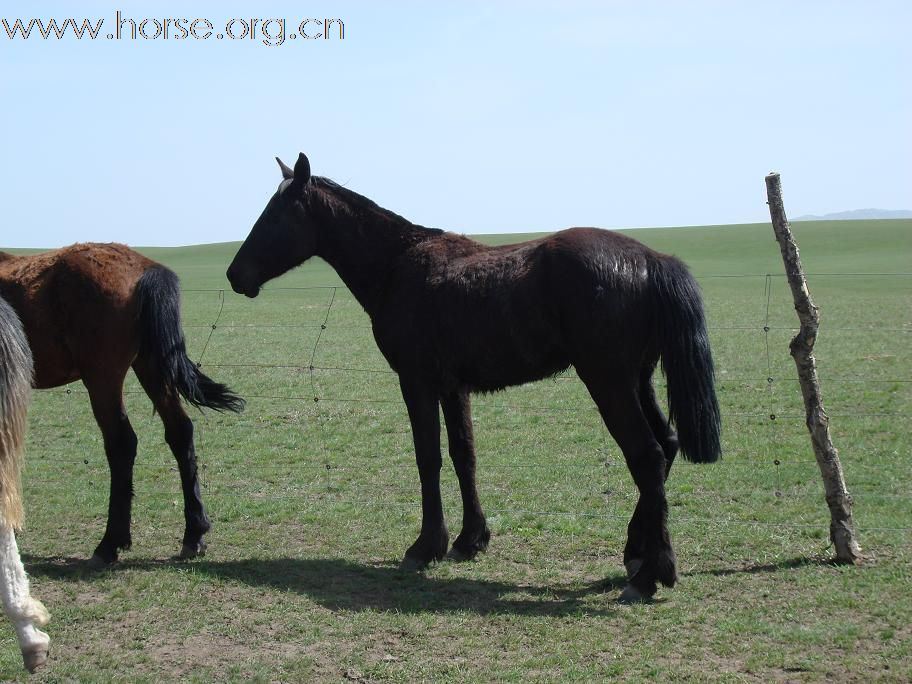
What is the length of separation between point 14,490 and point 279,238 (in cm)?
306

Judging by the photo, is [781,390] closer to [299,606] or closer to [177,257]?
[299,606]

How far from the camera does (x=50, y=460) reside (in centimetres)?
979

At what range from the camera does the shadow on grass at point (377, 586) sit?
17.8 ft

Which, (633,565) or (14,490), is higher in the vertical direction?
(14,490)

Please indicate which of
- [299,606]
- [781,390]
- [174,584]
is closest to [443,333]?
[299,606]

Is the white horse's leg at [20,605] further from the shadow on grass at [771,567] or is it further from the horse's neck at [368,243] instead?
the shadow on grass at [771,567]

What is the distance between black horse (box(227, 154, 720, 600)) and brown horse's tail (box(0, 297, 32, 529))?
2.42 meters

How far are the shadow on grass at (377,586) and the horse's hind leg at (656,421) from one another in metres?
0.89

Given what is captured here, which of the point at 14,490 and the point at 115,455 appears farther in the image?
the point at 115,455

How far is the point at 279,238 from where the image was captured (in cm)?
673

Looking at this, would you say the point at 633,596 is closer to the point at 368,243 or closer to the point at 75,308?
the point at 368,243

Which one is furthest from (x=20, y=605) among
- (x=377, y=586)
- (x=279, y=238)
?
(x=279, y=238)

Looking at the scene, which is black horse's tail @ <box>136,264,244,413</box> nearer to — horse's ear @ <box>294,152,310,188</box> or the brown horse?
the brown horse

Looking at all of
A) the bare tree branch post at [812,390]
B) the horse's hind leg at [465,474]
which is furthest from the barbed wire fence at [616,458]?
the horse's hind leg at [465,474]
